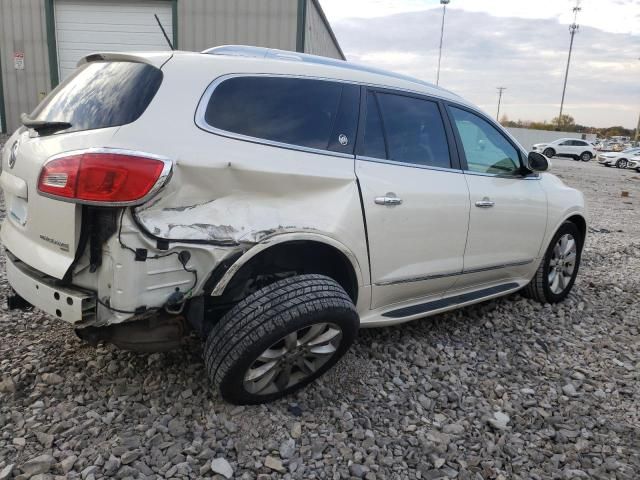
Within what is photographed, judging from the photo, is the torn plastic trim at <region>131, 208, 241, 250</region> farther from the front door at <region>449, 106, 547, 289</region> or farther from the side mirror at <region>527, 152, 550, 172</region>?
the side mirror at <region>527, 152, 550, 172</region>

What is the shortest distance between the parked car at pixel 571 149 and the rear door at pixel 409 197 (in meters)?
36.8

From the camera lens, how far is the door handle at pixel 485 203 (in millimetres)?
3492

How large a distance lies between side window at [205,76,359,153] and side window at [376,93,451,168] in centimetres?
28

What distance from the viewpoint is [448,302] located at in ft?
11.6

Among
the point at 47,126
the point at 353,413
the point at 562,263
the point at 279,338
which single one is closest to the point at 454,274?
the point at 353,413

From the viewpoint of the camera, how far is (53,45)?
15.0 meters

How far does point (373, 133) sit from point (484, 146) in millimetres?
1182

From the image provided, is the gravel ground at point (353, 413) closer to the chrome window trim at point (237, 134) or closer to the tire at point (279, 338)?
the tire at point (279, 338)

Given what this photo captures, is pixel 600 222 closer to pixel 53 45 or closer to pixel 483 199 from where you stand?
pixel 483 199

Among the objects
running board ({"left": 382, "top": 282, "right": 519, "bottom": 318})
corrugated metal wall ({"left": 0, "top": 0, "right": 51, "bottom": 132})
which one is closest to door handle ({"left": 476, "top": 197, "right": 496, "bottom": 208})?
running board ({"left": 382, "top": 282, "right": 519, "bottom": 318})

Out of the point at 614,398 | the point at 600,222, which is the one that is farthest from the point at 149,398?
the point at 600,222

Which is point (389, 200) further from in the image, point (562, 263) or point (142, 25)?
point (142, 25)

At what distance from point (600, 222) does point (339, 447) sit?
28.9ft

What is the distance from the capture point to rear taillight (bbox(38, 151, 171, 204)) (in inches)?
84.9
